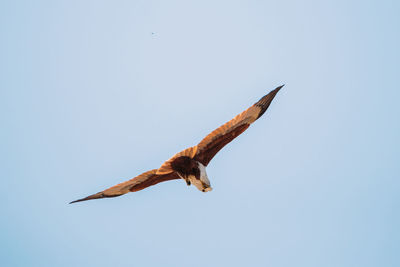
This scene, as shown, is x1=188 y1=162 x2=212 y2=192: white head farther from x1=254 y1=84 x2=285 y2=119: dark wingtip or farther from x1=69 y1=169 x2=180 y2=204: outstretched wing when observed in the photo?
x1=254 y1=84 x2=285 y2=119: dark wingtip

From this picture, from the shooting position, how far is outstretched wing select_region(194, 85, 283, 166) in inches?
436

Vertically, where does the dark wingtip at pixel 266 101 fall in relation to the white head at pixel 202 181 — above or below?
above

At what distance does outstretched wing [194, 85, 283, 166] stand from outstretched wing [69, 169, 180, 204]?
851 mm

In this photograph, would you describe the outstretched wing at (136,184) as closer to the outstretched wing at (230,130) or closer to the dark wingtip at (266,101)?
the outstretched wing at (230,130)

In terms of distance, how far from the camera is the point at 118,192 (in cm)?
1207

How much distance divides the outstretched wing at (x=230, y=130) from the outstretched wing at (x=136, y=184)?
0.85 m

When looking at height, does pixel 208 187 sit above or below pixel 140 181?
below

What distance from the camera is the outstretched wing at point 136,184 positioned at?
11.6 m

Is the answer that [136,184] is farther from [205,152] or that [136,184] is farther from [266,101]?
[266,101]

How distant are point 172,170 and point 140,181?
1120mm

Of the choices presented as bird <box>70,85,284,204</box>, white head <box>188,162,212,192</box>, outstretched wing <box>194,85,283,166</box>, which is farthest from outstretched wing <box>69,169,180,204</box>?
outstretched wing <box>194,85,283,166</box>

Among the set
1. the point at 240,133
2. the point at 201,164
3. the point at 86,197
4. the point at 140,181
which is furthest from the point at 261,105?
the point at 86,197

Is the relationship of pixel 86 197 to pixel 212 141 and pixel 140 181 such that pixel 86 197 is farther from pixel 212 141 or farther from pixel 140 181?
pixel 212 141

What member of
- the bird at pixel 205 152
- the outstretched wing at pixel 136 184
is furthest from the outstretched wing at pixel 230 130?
the outstretched wing at pixel 136 184
